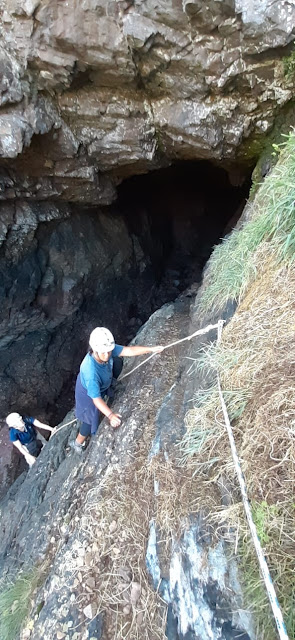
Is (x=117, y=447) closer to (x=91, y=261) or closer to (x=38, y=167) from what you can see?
(x=38, y=167)

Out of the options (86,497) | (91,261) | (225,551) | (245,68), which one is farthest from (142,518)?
(91,261)

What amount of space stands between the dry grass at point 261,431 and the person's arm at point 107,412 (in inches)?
39.7

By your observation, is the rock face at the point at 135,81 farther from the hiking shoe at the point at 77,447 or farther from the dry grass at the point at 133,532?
the dry grass at the point at 133,532

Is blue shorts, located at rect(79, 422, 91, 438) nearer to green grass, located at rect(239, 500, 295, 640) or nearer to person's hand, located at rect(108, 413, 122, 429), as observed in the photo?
person's hand, located at rect(108, 413, 122, 429)

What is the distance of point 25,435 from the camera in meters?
5.39

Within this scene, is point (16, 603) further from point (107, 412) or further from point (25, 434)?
point (25, 434)

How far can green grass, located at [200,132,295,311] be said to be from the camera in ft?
9.30

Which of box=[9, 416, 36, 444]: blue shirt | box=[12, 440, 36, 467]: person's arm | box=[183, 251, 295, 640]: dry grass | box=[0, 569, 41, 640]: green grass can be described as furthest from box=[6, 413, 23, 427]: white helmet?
box=[183, 251, 295, 640]: dry grass

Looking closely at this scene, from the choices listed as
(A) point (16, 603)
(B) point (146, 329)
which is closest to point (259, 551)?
(A) point (16, 603)

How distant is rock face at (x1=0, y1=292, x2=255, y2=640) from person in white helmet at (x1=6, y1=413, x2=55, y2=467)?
925mm

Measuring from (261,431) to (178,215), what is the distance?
933 cm

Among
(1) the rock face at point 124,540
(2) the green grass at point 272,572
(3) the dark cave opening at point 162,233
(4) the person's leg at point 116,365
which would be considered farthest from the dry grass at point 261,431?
(3) the dark cave opening at point 162,233

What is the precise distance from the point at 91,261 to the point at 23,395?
304 centimetres

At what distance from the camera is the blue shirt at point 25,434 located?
532cm
